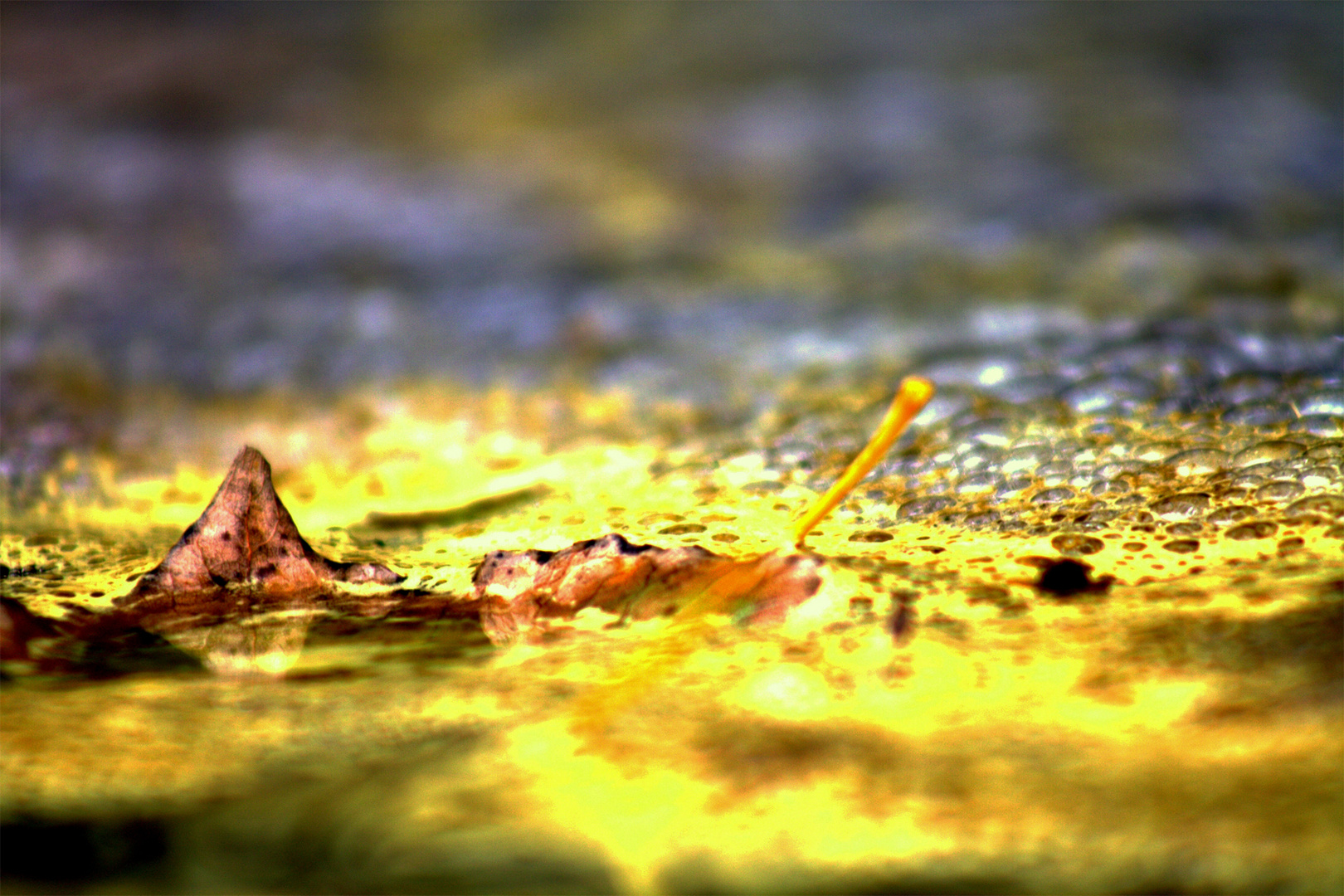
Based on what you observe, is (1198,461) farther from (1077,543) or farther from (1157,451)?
(1077,543)

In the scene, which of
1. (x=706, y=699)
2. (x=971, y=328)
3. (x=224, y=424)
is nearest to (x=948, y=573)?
(x=706, y=699)

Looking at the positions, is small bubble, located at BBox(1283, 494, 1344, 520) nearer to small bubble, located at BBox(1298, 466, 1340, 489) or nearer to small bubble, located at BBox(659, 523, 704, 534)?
small bubble, located at BBox(1298, 466, 1340, 489)

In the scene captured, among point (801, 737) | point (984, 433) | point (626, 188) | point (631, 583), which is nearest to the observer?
point (801, 737)

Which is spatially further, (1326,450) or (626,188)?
(626,188)

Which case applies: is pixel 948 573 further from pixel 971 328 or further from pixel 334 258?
pixel 334 258

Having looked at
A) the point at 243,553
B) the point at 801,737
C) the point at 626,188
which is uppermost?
the point at 626,188

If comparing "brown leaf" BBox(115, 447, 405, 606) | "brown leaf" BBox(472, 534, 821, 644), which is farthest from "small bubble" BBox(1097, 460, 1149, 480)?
"brown leaf" BBox(115, 447, 405, 606)

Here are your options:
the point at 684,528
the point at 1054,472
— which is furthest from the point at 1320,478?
the point at 684,528
